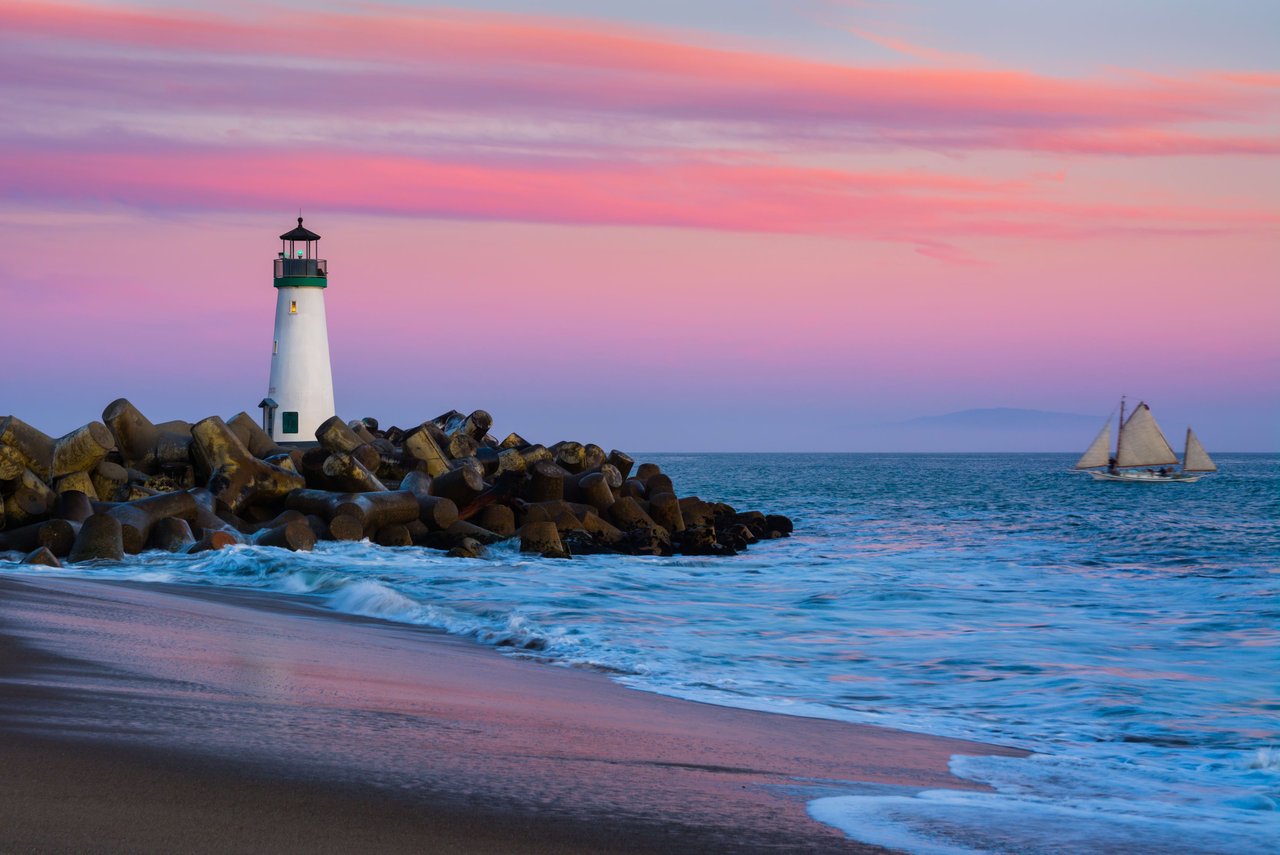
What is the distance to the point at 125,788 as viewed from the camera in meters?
3.56

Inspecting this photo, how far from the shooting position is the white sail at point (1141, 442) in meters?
75.2

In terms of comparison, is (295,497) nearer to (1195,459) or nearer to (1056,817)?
(1056,817)

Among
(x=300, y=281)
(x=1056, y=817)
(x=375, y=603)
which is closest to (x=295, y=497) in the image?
(x=375, y=603)

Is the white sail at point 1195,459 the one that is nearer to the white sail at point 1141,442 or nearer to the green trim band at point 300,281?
the white sail at point 1141,442

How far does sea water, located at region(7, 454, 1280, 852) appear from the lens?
4.63m

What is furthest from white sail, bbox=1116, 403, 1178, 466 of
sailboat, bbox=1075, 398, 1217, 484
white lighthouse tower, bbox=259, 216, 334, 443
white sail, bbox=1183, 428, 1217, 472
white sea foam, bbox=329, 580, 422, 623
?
white sea foam, bbox=329, 580, 422, 623

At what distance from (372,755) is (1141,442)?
7778 cm

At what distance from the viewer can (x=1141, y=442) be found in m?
75.5

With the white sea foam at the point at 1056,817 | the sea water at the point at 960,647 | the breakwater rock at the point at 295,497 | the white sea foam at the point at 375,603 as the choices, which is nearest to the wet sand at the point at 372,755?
the white sea foam at the point at 1056,817

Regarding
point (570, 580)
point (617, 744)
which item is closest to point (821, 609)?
point (570, 580)

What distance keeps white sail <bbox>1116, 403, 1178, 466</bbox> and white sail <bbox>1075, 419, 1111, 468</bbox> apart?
128 centimetres

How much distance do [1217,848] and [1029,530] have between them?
26.6 metres

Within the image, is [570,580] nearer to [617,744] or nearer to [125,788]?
[617,744]

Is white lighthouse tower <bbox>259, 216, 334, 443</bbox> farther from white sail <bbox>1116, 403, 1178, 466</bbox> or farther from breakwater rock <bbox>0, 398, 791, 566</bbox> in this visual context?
white sail <bbox>1116, 403, 1178, 466</bbox>
